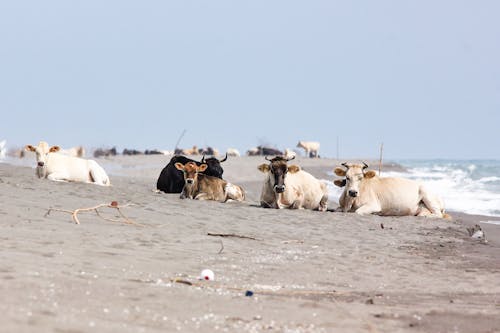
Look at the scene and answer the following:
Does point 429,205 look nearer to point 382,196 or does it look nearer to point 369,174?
point 382,196

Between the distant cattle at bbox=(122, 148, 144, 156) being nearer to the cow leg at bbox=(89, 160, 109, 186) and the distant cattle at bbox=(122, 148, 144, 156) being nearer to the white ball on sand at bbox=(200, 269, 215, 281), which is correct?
the cow leg at bbox=(89, 160, 109, 186)

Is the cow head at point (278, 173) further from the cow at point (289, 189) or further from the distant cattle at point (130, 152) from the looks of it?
the distant cattle at point (130, 152)

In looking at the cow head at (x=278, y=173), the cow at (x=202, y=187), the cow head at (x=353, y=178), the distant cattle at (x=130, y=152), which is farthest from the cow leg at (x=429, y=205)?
the distant cattle at (x=130, y=152)

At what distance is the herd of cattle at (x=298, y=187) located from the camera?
59.0ft

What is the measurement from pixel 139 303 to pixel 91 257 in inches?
89.0

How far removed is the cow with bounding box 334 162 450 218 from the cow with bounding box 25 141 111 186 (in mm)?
5860

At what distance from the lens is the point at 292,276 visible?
8.30 m

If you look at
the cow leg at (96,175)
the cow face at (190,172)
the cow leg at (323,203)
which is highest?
the cow face at (190,172)

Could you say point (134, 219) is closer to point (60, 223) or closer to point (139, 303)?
point (60, 223)

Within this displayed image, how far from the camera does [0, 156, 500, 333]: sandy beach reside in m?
5.42

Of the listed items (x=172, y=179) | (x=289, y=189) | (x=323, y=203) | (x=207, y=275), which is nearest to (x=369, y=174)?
(x=323, y=203)

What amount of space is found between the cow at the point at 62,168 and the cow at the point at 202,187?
83.3 inches

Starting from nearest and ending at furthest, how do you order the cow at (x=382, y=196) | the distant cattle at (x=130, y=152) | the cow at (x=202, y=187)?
the cow at (x=382, y=196), the cow at (x=202, y=187), the distant cattle at (x=130, y=152)

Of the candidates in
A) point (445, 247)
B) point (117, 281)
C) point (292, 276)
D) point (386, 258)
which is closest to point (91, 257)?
point (117, 281)
